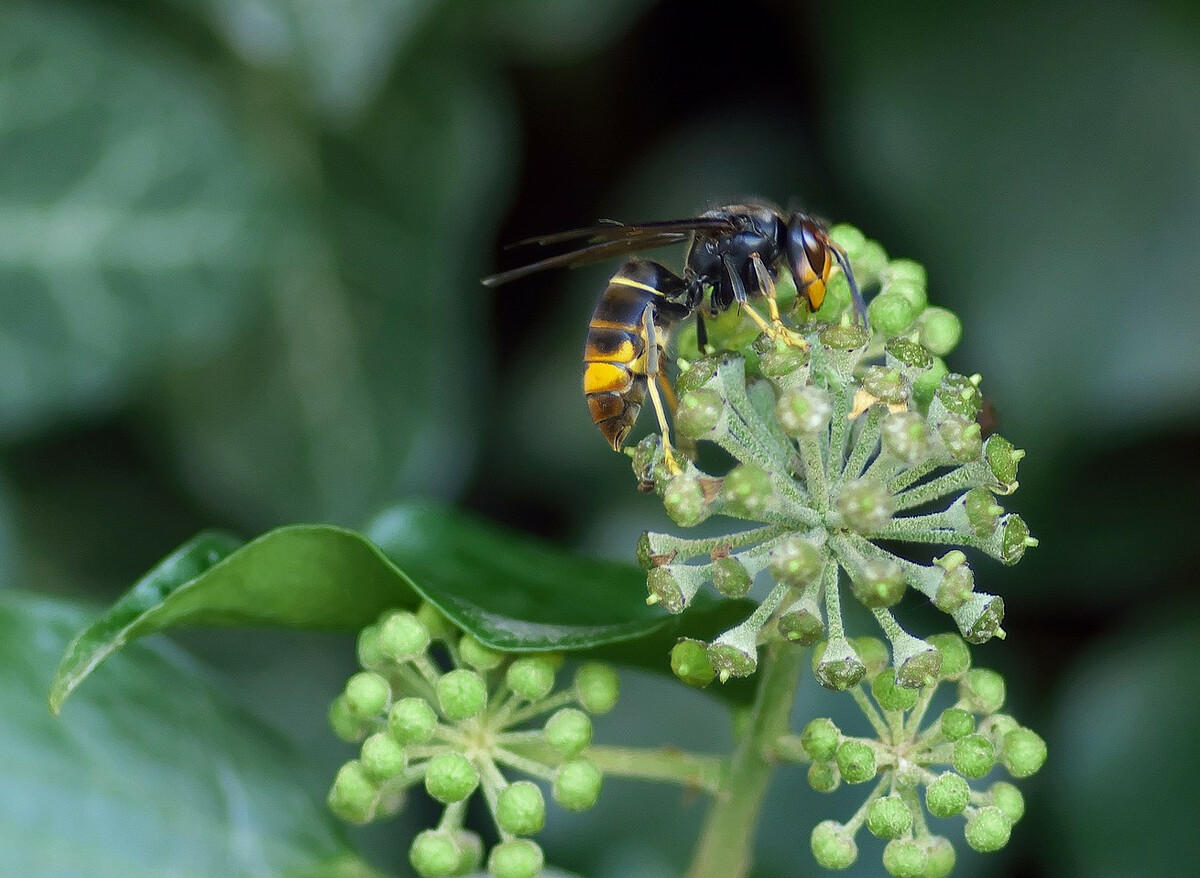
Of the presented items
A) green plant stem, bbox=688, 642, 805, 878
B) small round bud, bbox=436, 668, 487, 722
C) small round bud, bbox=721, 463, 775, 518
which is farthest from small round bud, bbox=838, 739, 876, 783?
small round bud, bbox=436, 668, 487, 722

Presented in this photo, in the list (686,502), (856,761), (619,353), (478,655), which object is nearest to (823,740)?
(856,761)

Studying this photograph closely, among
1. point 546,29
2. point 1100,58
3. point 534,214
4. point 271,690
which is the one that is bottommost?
point 271,690

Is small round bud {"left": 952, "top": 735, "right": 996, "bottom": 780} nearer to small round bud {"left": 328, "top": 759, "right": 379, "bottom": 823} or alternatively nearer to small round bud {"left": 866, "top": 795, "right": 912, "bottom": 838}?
small round bud {"left": 866, "top": 795, "right": 912, "bottom": 838}

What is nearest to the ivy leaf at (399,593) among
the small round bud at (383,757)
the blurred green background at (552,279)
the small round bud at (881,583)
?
the small round bud at (383,757)

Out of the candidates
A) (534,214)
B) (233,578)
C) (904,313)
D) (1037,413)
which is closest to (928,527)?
(904,313)

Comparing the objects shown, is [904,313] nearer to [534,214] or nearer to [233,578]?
[233,578]

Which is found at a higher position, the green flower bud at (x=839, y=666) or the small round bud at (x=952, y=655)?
the small round bud at (x=952, y=655)

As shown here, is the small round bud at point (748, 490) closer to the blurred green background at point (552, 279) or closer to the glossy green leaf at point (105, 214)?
the blurred green background at point (552, 279)
